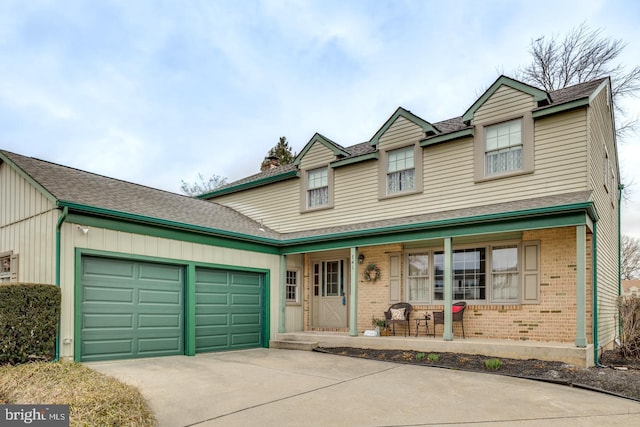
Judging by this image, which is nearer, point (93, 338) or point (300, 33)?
point (93, 338)

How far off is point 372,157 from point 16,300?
8640 mm

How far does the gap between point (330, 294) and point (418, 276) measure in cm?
290

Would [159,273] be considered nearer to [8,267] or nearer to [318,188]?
[8,267]

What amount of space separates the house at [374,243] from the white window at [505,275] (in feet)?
0.10

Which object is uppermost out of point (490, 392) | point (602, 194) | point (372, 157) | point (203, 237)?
point (372, 157)

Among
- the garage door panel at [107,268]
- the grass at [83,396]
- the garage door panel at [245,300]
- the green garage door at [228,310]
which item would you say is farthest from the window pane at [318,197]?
the grass at [83,396]

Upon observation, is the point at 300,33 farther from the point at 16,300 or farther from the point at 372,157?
the point at 16,300

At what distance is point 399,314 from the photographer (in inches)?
443

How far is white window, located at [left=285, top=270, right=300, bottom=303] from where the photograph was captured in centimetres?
1340

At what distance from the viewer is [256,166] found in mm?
40125

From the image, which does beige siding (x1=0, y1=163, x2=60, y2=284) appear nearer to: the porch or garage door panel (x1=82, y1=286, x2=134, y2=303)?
garage door panel (x1=82, y1=286, x2=134, y2=303)

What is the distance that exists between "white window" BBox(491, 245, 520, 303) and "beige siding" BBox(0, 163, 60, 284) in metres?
9.05

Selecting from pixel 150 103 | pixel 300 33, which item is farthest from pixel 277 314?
pixel 150 103

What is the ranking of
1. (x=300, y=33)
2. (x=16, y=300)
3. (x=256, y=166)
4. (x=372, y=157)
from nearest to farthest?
1. (x=16, y=300)
2. (x=372, y=157)
3. (x=300, y=33)
4. (x=256, y=166)
